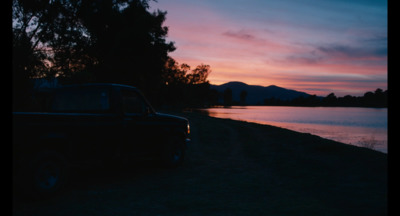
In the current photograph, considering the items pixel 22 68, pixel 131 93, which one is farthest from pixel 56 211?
pixel 22 68

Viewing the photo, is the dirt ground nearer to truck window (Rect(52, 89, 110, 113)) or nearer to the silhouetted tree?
truck window (Rect(52, 89, 110, 113))

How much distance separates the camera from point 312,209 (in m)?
5.61

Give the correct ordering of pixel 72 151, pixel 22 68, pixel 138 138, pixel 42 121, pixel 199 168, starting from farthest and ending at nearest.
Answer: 1. pixel 22 68
2. pixel 199 168
3. pixel 138 138
4. pixel 72 151
5. pixel 42 121

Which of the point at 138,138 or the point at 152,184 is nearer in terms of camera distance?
the point at 152,184

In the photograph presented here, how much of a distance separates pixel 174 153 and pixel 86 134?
126 inches

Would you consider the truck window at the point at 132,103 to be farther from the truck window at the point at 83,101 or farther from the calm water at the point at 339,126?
the calm water at the point at 339,126

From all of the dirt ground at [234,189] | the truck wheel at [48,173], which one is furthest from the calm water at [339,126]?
the truck wheel at [48,173]

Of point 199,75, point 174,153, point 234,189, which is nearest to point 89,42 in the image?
point 174,153

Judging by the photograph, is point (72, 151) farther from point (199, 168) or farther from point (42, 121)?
point (199, 168)

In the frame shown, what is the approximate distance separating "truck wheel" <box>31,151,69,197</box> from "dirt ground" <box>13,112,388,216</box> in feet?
0.68

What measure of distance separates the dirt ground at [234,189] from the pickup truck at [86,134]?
1.59 feet

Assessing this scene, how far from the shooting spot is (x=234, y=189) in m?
7.03

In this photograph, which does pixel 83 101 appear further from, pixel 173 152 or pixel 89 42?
pixel 89 42

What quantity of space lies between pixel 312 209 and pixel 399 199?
5.88 feet
